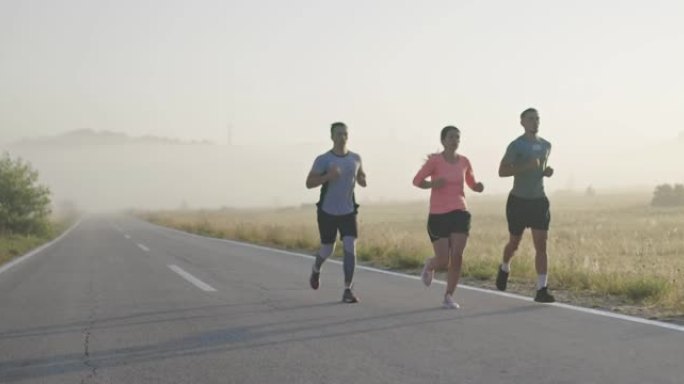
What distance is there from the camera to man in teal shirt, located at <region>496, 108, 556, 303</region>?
748cm

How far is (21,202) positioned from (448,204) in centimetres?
2928

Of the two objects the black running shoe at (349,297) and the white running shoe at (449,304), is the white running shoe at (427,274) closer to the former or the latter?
the white running shoe at (449,304)

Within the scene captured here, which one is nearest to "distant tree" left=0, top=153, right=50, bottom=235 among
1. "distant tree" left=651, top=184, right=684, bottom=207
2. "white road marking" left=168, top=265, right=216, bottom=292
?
"white road marking" left=168, top=265, right=216, bottom=292

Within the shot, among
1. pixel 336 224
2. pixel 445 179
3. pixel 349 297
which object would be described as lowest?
pixel 349 297

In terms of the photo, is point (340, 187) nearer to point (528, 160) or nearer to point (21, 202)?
point (528, 160)

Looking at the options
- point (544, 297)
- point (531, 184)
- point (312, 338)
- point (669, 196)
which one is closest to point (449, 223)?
point (531, 184)

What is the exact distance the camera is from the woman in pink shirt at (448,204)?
7211mm

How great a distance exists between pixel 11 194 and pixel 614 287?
1171 inches

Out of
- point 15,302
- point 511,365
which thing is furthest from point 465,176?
point 15,302

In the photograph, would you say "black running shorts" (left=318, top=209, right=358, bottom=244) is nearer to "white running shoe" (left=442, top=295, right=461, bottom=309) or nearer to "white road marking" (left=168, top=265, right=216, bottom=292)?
"white running shoe" (left=442, top=295, right=461, bottom=309)

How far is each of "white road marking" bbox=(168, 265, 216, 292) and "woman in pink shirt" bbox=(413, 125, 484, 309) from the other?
134 inches

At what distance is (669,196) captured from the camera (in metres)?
57.9

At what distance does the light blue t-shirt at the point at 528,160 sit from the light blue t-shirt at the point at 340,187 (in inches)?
66.6

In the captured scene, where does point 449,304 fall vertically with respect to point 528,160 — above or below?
below
